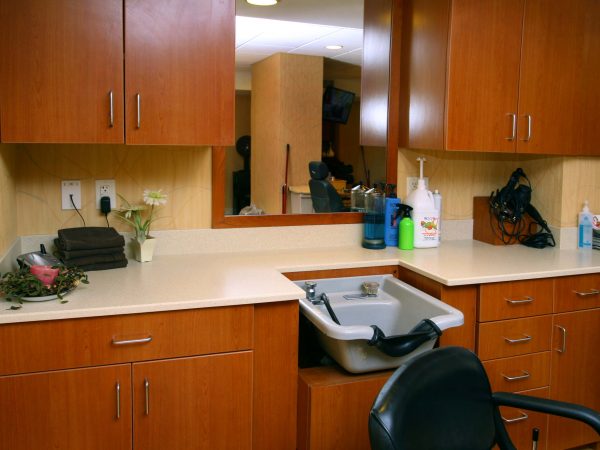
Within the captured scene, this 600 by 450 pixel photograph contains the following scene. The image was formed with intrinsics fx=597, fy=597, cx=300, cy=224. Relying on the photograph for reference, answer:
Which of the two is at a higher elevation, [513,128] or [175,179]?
[513,128]

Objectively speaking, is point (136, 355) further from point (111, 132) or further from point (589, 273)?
Answer: point (589, 273)

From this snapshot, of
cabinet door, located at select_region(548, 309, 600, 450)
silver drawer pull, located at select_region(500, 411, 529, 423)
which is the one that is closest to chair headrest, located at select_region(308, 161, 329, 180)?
cabinet door, located at select_region(548, 309, 600, 450)

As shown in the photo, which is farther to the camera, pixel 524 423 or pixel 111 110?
pixel 524 423

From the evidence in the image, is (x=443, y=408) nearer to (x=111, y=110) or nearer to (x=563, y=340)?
(x=563, y=340)

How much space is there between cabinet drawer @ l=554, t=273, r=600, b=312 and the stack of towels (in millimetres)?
1747

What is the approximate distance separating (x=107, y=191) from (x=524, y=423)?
195 centimetres

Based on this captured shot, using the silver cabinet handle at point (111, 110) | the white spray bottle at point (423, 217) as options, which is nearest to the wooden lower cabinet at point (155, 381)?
the silver cabinet handle at point (111, 110)

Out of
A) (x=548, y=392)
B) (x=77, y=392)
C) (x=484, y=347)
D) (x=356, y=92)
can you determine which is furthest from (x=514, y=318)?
(x=77, y=392)

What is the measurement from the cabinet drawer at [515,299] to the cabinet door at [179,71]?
1.16 meters

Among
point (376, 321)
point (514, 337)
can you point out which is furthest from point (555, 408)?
point (376, 321)

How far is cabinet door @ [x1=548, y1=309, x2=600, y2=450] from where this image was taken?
2.45 m

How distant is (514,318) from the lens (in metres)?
2.36

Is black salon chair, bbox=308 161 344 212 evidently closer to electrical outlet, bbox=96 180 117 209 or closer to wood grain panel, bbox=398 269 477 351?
wood grain panel, bbox=398 269 477 351

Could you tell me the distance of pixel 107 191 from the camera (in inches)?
97.3
